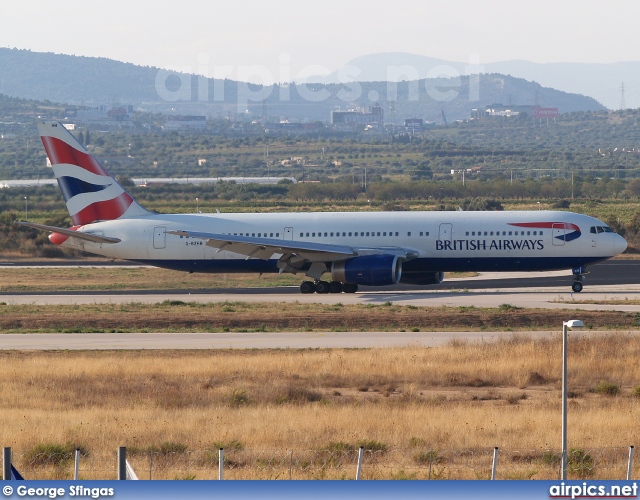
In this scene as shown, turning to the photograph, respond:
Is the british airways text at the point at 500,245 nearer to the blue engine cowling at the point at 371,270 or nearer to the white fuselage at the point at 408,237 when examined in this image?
the white fuselage at the point at 408,237

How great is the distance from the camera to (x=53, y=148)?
56031 millimetres

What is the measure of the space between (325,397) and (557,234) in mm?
27558

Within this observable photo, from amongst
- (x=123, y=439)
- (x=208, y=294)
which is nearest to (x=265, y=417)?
(x=123, y=439)

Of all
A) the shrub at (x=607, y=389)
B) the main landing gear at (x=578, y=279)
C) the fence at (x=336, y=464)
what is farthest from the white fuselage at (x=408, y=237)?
the fence at (x=336, y=464)

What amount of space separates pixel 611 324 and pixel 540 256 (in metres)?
11.5

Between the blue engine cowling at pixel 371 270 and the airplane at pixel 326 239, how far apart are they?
55 millimetres

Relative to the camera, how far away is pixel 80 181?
56031mm

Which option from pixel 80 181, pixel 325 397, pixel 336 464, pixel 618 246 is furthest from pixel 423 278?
pixel 336 464

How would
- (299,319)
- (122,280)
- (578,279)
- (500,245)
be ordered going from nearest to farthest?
(299,319) → (500,245) → (578,279) → (122,280)

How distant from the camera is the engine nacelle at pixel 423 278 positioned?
54.4 metres

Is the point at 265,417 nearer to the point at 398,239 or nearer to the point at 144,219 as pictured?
the point at 398,239

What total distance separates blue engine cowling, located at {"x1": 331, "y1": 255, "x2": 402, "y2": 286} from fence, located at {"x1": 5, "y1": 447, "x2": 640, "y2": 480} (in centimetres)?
2949

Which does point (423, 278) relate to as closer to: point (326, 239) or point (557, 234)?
point (326, 239)

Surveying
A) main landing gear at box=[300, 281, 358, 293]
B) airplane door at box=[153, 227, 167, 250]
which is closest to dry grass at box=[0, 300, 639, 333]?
main landing gear at box=[300, 281, 358, 293]
